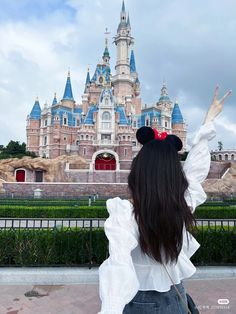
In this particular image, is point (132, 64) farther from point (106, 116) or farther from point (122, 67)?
point (106, 116)

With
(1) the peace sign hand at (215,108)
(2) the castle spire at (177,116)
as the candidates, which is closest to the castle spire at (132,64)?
(2) the castle spire at (177,116)

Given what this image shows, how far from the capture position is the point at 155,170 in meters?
1.64

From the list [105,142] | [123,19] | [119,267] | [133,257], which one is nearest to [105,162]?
[105,142]

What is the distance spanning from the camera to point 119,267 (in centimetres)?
132

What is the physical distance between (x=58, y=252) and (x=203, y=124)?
475 centimetres

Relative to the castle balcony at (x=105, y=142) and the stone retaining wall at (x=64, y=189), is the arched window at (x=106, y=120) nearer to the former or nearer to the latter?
the castle balcony at (x=105, y=142)

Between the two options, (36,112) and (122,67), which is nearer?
(36,112)

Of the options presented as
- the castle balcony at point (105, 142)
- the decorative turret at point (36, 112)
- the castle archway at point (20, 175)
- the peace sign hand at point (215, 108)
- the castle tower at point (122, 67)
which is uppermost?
the castle tower at point (122, 67)

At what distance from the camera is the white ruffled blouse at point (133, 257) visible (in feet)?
4.21

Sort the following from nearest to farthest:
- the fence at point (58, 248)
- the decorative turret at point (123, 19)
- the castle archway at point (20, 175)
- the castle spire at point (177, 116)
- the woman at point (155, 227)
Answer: the woman at point (155, 227) → the fence at point (58, 248) → the castle archway at point (20, 175) → the castle spire at point (177, 116) → the decorative turret at point (123, 19)

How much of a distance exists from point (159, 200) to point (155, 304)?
65 centimetres

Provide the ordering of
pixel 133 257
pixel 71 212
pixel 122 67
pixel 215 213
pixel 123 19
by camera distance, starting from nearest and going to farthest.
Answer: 1. pixel 133 257
2. pixel 71 212
3. pixel 215 213
4. pixel 122 67
5. pixel 123 19

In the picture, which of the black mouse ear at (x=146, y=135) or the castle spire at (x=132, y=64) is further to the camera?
the castle spire at (x=132, y=64)

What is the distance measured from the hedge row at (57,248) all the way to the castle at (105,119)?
33287 mm
